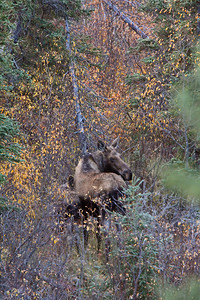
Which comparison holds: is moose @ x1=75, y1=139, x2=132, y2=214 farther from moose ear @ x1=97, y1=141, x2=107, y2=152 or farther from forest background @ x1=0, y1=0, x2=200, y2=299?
forest background @ x1=0, y1=0, x2=200, y2=299

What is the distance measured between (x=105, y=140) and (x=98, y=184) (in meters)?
4.40

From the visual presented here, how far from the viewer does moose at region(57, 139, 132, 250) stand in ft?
28.5

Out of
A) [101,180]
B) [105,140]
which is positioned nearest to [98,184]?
[101,180]

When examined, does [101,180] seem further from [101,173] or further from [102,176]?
[101,173]

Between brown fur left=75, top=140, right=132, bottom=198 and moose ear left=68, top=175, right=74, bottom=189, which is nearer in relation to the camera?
brown fur left=75, top=140, right=132, bottom=198

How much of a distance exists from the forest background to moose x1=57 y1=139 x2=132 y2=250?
33 cm

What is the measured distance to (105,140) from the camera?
13.2m

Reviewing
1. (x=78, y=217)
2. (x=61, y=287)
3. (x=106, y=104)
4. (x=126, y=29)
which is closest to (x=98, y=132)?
(x=106, y=104)

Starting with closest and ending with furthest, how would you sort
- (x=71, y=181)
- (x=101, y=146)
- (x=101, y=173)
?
1. (x=101, y=173)
2. (x=71, y=181)
3. (x=101, y=146)

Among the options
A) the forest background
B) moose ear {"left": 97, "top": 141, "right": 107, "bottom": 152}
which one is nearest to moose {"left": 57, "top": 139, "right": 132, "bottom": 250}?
moose ear {"left": 97, "top": 141, "right": 107, "bottom": 152}

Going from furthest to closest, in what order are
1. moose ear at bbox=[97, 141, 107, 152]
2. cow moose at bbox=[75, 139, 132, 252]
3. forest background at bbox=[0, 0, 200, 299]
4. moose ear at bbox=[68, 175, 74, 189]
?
moose ear at bbox=[97, 141, 107, 152] → moose ear at bbox=[68, 175, 74, 189] → cow moose at bbox=[75, 139, 132, 252] → forest background at bbox=[0, 0, 200, 299]

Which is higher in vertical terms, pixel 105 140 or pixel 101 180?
pixel 101 180

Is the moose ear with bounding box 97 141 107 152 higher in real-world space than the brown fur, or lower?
higher

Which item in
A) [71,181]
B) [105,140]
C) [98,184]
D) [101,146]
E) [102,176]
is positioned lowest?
[105,140]
